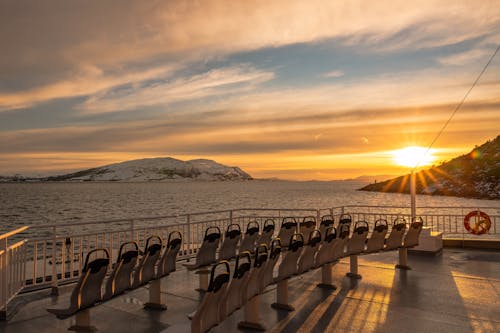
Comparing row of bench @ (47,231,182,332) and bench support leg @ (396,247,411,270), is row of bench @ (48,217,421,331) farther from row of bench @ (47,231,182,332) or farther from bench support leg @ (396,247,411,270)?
bench support leg @ (396,247,411,270)

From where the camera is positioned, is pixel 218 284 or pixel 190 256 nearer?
pixel 218 284

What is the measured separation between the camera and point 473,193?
440ft

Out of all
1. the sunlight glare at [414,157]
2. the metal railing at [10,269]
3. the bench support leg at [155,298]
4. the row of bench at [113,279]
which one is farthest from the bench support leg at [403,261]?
the metal railing at [10,269]

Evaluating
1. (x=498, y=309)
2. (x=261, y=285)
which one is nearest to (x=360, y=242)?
(x=498, y=309)

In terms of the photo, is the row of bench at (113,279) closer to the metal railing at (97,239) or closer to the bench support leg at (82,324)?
the bench support leg at (82,324)

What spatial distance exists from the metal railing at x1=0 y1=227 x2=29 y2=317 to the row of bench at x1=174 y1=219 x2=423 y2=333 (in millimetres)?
2966

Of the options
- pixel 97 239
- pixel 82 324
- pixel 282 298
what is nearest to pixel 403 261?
pixel 282 298

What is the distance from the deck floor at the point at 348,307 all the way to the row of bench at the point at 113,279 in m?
0.54

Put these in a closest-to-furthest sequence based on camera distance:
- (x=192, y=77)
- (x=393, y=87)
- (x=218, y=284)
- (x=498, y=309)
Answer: (x=218, y=284)
(x=498, y=309)
(x=393, y=87)
(x=192, y=77)

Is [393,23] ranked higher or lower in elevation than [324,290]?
higher

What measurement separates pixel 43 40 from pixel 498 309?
1493 centimetres

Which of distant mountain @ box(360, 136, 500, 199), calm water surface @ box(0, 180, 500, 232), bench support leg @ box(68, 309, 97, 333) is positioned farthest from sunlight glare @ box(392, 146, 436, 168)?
distant mountain @ box(360, 136, 500, 199)

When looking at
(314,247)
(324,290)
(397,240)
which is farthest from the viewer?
(397,240)

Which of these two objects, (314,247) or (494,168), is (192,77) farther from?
(494,168)
